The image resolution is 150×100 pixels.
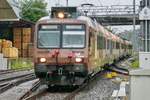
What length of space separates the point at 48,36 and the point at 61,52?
2.62ft

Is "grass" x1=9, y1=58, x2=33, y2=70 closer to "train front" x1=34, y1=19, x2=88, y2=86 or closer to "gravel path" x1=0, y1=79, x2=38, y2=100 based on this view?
"gravel path" x1=0, y1=79, x2=38, y2=100

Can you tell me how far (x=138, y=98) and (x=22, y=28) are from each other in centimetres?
5304

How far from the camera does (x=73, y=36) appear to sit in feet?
64.2

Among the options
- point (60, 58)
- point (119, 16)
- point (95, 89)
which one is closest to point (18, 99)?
point (60, 58)

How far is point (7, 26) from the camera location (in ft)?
189

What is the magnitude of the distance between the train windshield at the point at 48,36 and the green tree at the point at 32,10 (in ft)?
195

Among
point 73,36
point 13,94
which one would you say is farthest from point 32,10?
point 13,94

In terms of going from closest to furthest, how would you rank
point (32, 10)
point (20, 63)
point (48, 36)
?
point (48, 36), point (20, 63), point (32, 10)

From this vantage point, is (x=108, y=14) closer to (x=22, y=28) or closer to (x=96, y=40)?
(x=22, y=28)

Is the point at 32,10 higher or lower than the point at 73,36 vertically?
higher

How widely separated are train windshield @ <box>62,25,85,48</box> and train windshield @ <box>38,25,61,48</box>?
25cm

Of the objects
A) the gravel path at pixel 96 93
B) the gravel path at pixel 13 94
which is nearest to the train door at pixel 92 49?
the gravel path at pixel 96 93

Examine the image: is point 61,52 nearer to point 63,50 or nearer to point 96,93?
point 63,50

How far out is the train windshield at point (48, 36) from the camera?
64.2 feet
